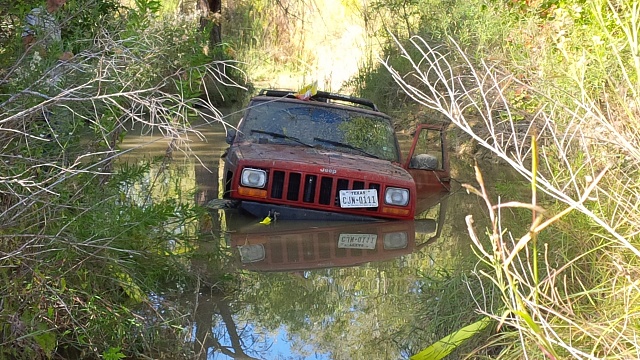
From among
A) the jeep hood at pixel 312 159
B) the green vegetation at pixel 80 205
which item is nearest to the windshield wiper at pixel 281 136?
the jeep hood at pixel 312 159

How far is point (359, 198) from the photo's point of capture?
380 inches

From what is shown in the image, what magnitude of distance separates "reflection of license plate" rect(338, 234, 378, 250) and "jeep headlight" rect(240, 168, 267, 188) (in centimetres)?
99

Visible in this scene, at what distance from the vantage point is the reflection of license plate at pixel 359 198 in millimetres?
9617

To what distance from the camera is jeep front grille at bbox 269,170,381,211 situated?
9.48m

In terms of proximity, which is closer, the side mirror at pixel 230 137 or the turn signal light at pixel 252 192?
the turn signal light at pixel 252 192

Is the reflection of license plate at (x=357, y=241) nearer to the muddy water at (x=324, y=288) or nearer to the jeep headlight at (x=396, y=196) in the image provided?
the muddy water at (x=324, y=288)

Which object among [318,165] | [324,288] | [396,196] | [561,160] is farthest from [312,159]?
[561,160]

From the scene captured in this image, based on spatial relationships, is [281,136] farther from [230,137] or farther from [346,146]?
[346,146]

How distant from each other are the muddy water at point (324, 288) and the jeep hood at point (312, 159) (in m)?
0.61

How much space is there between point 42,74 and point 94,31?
4.18 ft

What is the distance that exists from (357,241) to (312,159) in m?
1.07

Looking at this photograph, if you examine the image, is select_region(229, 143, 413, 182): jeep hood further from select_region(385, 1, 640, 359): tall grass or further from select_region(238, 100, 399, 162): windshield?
select_region(385, 1, 640, 359): tall grass

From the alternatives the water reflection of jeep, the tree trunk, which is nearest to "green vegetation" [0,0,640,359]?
the water reflection of jeep

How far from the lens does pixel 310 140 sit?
413 inches
